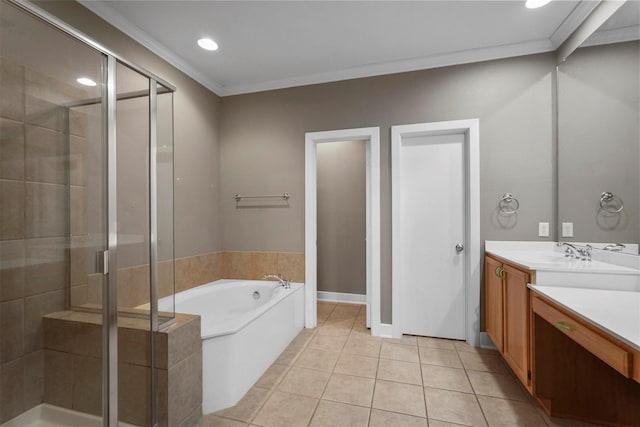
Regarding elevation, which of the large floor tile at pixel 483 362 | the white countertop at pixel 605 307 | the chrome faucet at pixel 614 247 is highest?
the chrome faucet at pixel 614 247

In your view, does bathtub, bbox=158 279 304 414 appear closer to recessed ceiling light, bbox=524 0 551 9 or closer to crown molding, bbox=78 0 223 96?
crown molding, bbox=78 0 223 96

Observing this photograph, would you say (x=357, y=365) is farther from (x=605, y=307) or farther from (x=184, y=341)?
(x=605, y=307)

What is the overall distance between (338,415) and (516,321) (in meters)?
1.33

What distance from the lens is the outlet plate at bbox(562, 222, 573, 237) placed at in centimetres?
215

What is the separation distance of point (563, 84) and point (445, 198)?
1263 mm

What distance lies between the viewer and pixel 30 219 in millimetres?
1424

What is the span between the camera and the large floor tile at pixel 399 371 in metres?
1.99

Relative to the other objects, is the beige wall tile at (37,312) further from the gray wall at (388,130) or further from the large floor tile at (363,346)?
the large floor tile at (363,346)

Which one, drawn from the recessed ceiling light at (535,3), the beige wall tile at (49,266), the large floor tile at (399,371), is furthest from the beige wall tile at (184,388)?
the recessed ceiling light at (535,3)

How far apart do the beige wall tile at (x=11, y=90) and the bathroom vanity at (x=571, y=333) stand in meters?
2.77

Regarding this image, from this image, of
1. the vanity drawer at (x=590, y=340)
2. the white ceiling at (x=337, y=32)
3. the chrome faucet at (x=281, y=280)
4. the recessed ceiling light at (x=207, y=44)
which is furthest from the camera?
the chrome faucet at (x=281, y=280)

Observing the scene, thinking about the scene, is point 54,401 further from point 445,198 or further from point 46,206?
point 445,198

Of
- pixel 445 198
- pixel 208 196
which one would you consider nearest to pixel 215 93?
pixel 208 196

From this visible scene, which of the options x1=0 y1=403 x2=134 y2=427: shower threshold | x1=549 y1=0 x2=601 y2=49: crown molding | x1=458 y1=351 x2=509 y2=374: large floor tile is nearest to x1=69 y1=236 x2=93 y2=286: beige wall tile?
x1=0 y1=403 x2=134 y2=427: shower threshold
